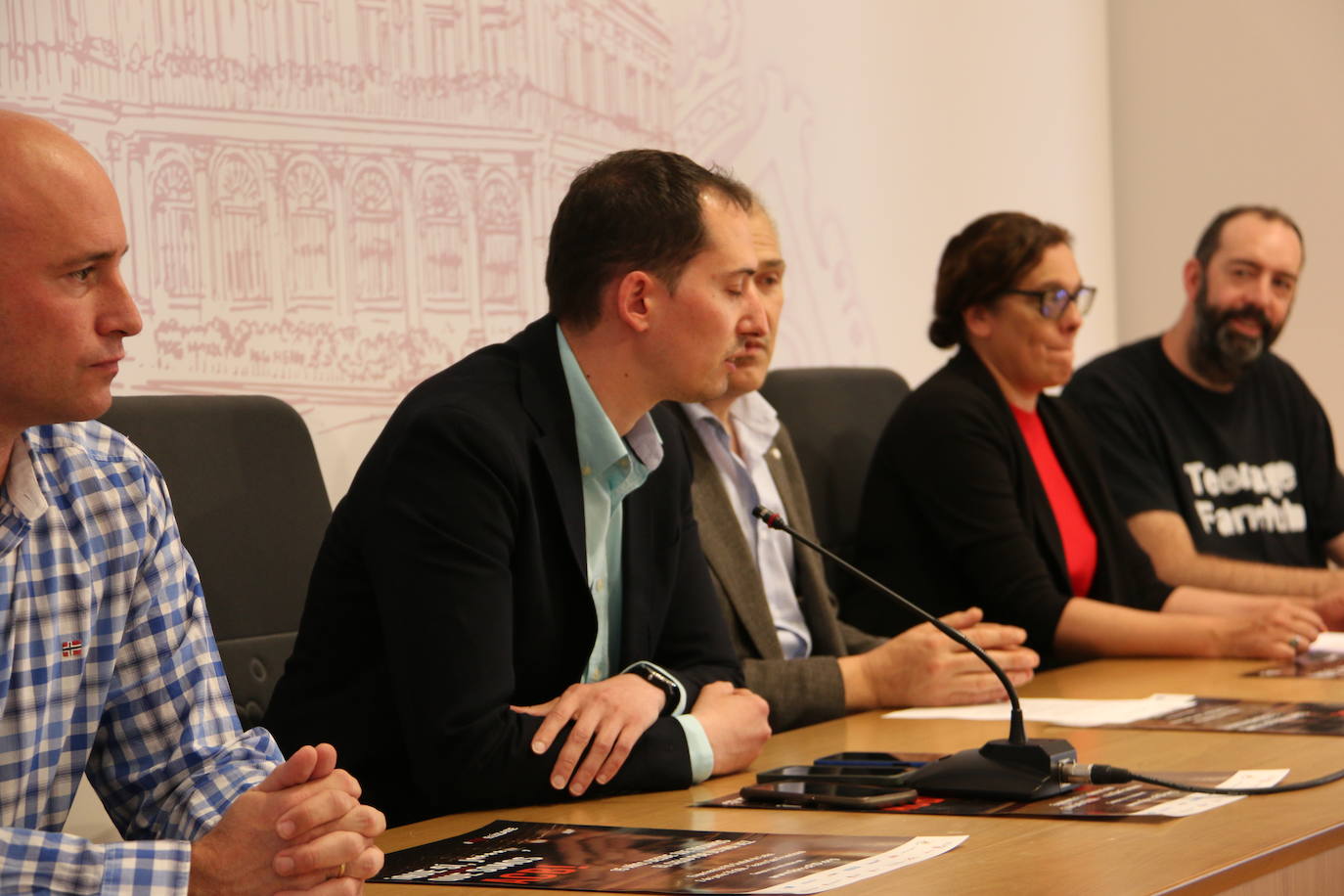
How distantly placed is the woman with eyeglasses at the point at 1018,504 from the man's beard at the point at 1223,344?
1.85 feet

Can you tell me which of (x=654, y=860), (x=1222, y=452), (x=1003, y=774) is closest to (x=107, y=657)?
(x=654, y=860)

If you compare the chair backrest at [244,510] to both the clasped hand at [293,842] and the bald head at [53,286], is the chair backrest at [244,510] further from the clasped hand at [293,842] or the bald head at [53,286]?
the clasped hand at [293,842]

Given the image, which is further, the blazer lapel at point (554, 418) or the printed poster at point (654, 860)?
the blazer lapel at point (554, 418)

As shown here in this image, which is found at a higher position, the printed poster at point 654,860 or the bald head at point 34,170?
the bald head at point 34,170

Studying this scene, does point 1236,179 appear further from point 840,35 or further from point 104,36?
point 104,36

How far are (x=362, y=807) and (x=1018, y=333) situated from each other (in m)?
2.10

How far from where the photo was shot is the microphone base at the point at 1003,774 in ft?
5.60

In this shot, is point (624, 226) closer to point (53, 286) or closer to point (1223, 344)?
point (53, 286)

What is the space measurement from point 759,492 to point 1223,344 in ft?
4.93

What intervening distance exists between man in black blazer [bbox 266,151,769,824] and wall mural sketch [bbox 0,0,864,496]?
0.65 metres

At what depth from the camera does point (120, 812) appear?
5.35ft

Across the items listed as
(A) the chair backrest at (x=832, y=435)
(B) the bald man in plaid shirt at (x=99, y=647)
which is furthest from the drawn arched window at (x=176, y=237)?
(A) the chair backrest at (x=832, y=435)

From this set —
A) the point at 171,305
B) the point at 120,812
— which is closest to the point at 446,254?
the point at 171,305

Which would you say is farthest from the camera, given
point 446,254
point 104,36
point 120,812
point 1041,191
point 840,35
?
point 1041,191
